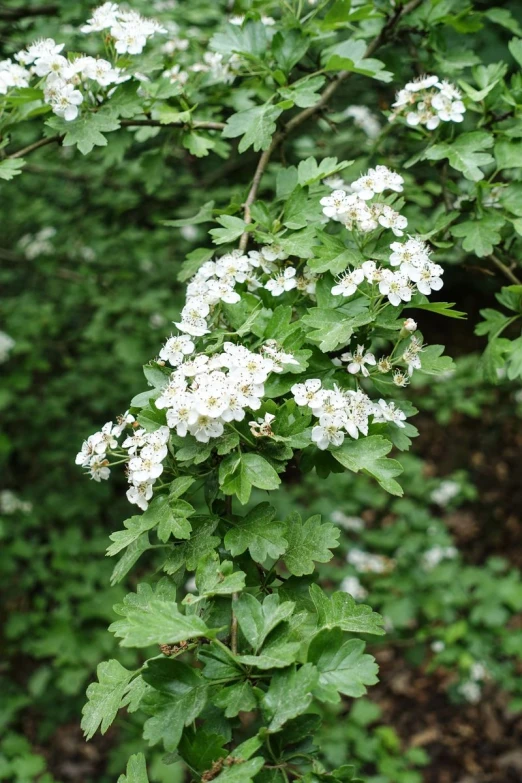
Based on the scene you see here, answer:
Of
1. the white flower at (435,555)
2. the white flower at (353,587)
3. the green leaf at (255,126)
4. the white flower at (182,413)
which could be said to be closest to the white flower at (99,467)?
the white flower at (182,413)

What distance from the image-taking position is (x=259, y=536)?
126 centimetres

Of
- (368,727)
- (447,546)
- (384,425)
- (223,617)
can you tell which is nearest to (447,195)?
(384,425)

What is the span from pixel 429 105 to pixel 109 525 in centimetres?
336

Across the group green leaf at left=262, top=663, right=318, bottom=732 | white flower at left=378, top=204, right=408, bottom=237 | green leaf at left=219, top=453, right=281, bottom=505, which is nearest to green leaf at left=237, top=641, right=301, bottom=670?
green leaf at left=262, top=663, right=318, bottom=732

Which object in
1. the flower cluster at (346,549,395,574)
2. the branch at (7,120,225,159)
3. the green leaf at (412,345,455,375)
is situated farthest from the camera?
the flower cluster at (346,549,395,574)

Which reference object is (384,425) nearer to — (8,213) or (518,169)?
(518,169)

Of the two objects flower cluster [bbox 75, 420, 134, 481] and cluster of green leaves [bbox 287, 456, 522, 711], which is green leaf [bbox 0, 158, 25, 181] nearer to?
flower cluster [bbox 75, 420, 134, 481]

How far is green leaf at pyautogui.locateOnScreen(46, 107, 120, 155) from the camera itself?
66.5 inches

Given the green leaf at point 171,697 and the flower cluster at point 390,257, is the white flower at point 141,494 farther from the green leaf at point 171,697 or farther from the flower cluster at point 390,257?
the flower cluster at point 390,257

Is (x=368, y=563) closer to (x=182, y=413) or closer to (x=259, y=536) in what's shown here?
(x=259, y=536)

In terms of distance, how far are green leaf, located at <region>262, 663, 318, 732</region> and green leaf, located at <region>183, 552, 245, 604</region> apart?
0.47ft

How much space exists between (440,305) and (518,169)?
2.03 feet

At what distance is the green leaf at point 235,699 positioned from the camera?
108 centimetres

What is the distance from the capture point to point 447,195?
6.46ft
